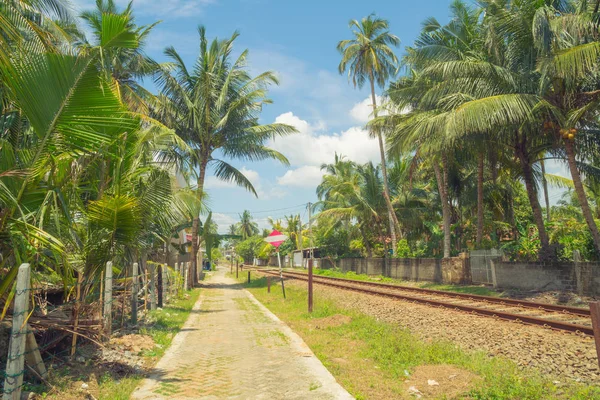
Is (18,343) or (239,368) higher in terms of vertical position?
(18,343)

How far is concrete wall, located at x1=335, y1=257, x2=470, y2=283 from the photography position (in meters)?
20.2

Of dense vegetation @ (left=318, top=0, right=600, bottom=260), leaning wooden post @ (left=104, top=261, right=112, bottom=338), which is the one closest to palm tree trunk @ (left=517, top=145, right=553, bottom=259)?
dense vegetation @ (left=318, top=0, right=600, bottom=260)

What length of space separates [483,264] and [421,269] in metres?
5.30

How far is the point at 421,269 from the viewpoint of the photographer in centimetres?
2369

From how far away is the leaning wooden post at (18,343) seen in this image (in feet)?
12.1

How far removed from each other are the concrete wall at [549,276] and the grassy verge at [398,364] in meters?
7.42

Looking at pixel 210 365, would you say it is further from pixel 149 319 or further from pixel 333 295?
pixel 333 295

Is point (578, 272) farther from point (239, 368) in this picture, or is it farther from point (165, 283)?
point (165, 283)

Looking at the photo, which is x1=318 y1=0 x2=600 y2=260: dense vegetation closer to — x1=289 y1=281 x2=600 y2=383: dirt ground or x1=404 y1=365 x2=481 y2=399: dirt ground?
x1=289 y1=281 x2=600 y2=383: dirt ground

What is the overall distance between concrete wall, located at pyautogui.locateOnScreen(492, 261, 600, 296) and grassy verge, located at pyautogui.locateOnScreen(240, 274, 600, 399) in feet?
24.4

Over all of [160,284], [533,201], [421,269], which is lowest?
[421,269]

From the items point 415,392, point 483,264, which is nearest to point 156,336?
point 415,392

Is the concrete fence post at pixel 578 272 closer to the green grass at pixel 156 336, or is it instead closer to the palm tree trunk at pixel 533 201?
the palm tree trunk at pixel 533 201

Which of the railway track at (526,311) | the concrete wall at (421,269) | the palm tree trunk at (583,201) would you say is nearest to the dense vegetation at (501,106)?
the palm tree trunk at (583,201)
